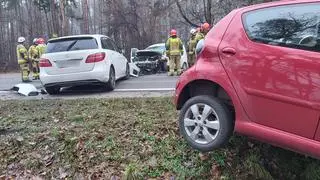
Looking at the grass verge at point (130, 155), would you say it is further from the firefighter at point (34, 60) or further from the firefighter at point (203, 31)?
the firefighter at point (34, 60)

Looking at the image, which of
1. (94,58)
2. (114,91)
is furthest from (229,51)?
(114,91)

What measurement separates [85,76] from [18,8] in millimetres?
33378

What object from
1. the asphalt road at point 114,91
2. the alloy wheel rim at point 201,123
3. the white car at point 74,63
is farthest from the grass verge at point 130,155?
the white car at point 74,63

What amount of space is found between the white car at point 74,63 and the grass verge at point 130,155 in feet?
16.2

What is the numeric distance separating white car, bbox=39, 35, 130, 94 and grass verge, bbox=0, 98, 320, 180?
4938mm

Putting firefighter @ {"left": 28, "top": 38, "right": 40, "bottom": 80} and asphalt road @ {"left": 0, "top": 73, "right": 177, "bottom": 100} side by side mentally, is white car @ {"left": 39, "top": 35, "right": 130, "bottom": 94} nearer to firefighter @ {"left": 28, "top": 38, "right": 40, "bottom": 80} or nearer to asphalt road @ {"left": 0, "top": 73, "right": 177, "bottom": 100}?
asphalt road @ {"left": 0, "top": 73, "right": 177, "bottom": 100}

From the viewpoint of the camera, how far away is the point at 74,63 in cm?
1162

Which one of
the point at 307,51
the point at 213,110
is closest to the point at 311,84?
the point at 307,51

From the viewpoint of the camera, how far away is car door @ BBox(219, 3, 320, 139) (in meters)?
4.07

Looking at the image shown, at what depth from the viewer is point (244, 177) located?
502cm

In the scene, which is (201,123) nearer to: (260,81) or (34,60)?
(260,81)

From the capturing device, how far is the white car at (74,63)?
11.6m

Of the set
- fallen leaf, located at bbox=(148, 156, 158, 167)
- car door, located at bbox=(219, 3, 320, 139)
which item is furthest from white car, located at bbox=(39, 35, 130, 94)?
car door, located at bbox=(219, 3, 320, 139)

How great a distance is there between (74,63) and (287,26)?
312 inches
